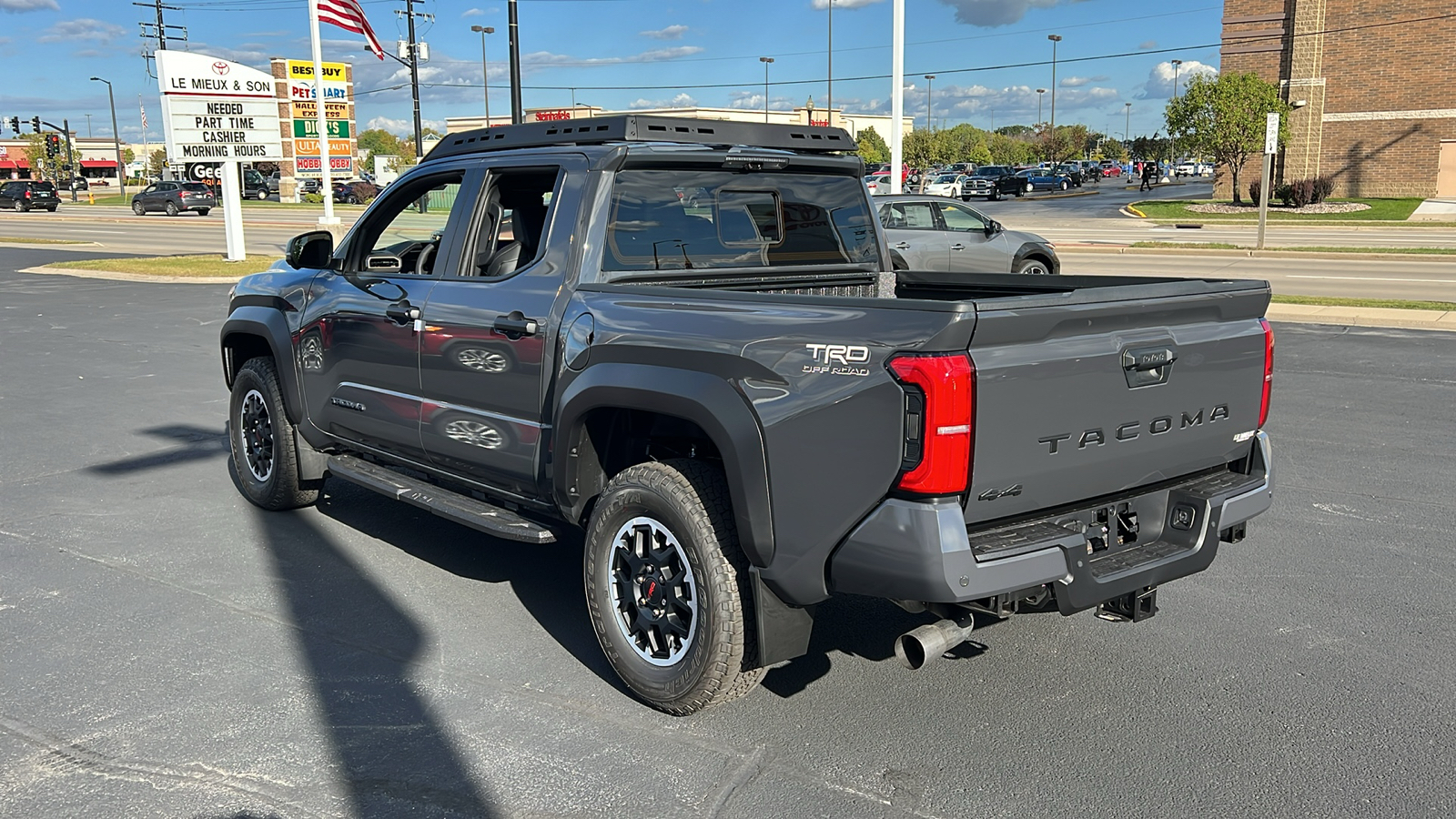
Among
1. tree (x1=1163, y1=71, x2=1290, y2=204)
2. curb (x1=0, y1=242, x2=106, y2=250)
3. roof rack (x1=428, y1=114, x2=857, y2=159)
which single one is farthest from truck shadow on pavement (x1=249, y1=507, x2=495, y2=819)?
tree (x1=1163, y1=71, x2=1290, y2=204)

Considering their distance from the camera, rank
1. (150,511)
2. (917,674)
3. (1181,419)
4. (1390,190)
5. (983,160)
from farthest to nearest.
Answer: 1. (983,160)
2. (1390,190)
3. (150,511)
4. (917,674)
5. (1181,419)

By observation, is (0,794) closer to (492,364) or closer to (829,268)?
(492,364)

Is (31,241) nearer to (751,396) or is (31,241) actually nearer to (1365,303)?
(1365,303)

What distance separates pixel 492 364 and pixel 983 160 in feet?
406

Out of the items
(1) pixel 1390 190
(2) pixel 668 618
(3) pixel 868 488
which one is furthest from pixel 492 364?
(1) pixel 1390 190

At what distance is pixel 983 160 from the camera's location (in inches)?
4818

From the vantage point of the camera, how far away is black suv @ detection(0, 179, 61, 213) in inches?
2453

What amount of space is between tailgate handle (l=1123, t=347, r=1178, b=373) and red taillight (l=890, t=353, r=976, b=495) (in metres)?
0.67

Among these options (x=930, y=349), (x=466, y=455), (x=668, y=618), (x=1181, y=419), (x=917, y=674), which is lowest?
(x=917, y=674)

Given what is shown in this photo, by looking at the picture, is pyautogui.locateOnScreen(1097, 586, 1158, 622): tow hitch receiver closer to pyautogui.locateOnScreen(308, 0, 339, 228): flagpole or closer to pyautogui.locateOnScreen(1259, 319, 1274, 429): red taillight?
pyautogui.locateOnScreen(1259, 319, 1274, 429): red taillight

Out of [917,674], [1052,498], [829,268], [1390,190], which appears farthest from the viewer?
[1390,190]

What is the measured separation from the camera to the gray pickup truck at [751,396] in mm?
3314

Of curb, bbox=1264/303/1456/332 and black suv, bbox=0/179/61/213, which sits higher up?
black suv, bbox=0/179/61/213

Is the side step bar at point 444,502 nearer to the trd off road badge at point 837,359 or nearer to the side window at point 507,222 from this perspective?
the side window at point 507,222
